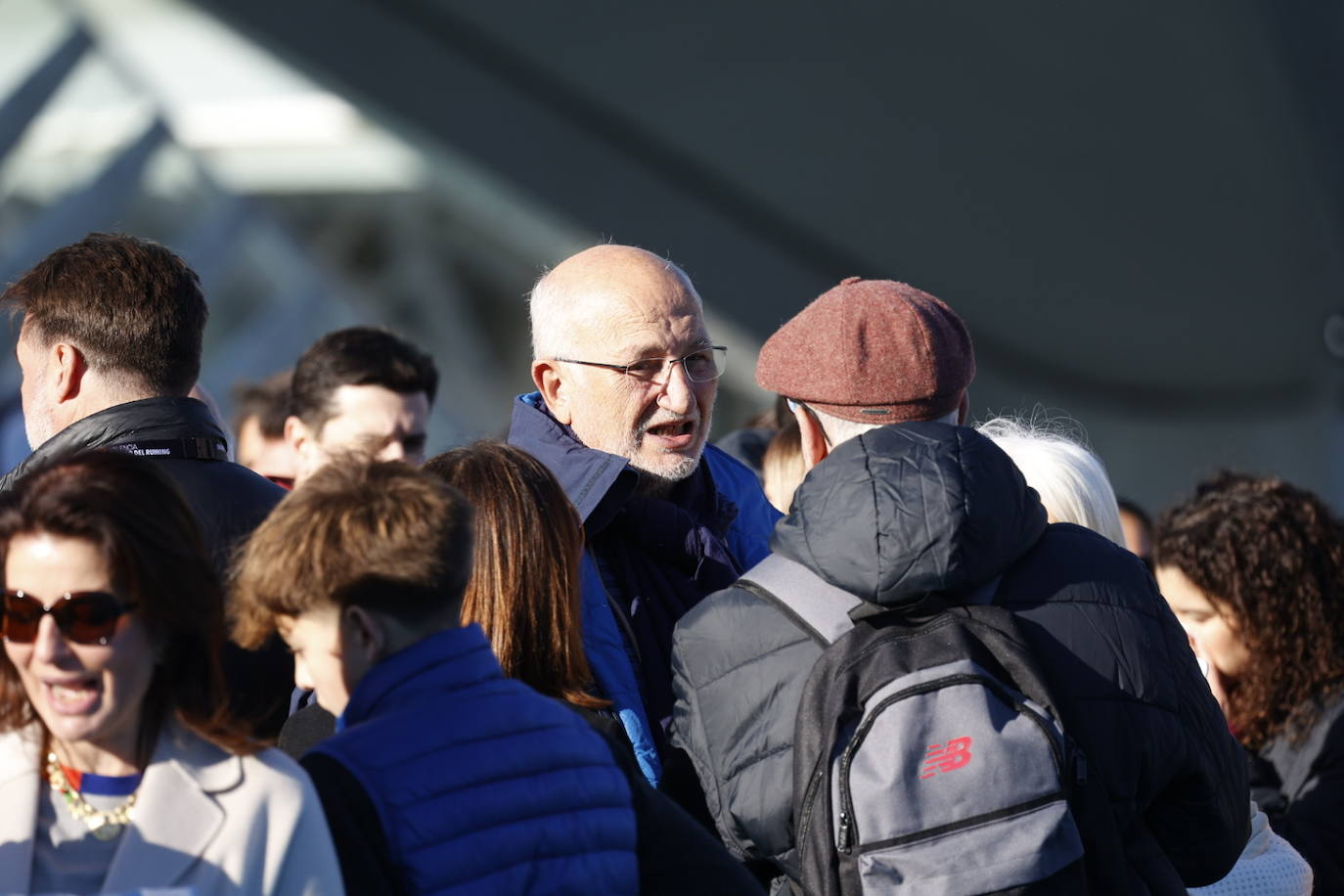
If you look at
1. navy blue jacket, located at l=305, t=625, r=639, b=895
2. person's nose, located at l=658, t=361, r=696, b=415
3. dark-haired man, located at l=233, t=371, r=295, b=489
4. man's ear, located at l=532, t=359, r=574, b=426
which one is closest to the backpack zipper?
navy blue jacket, located at l=305, t=625, r=639, b=895

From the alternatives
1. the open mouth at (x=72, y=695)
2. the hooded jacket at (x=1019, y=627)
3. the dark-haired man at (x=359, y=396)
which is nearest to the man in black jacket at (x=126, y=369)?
the hooded jacket at (x=1019, y=627)

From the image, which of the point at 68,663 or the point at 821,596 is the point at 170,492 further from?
the point at 821,596

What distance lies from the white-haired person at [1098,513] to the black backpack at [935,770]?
0.69 meters

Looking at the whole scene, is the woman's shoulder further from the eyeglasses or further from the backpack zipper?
the eyeglasses

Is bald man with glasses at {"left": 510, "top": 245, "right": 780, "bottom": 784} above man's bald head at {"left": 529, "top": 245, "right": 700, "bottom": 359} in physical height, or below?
below

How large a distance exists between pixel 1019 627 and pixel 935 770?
255 millimetres

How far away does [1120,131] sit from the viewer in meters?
13.4

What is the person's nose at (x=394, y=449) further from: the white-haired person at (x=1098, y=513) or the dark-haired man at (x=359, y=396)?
the white-haired person at (x=1098, y=513)

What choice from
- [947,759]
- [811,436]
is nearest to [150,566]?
[947,759]

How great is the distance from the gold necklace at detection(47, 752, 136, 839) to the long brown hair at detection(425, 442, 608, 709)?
689 millimetres

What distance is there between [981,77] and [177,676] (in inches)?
487

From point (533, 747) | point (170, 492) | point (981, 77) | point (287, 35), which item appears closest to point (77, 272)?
point (170, 492)

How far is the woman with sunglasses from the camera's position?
5.64 ft

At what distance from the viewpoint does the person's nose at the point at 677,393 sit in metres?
3.18
